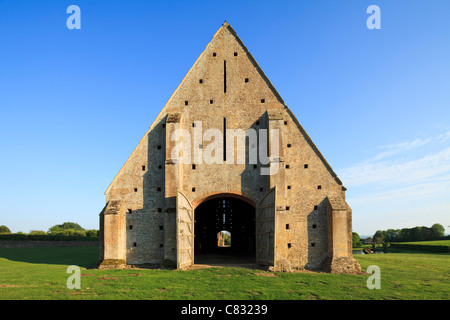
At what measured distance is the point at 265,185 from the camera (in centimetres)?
1797

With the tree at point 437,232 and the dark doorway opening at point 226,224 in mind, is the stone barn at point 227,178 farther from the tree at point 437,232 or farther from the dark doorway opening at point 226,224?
the tree at point 437,232

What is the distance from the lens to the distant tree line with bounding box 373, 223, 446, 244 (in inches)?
2355

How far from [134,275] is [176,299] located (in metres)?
5.51

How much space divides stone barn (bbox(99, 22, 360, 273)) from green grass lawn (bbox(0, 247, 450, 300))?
180 cm

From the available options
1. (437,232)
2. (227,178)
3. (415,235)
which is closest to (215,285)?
(227,178)

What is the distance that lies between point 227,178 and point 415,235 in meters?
61.2

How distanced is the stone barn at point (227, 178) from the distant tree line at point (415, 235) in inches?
2033

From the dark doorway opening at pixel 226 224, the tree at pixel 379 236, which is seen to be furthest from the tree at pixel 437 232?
the dark doorway opening at pixel 226 224

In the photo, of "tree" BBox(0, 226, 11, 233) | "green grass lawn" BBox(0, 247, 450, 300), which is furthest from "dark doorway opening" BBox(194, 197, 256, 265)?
"tree" BBox(0, 226, 11, 233)

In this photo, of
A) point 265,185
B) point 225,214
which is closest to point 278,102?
point 265,185

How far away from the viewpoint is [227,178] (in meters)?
18.2

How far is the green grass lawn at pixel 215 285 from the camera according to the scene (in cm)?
Answer: 1083

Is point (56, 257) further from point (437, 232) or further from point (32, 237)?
point (437, 232)
